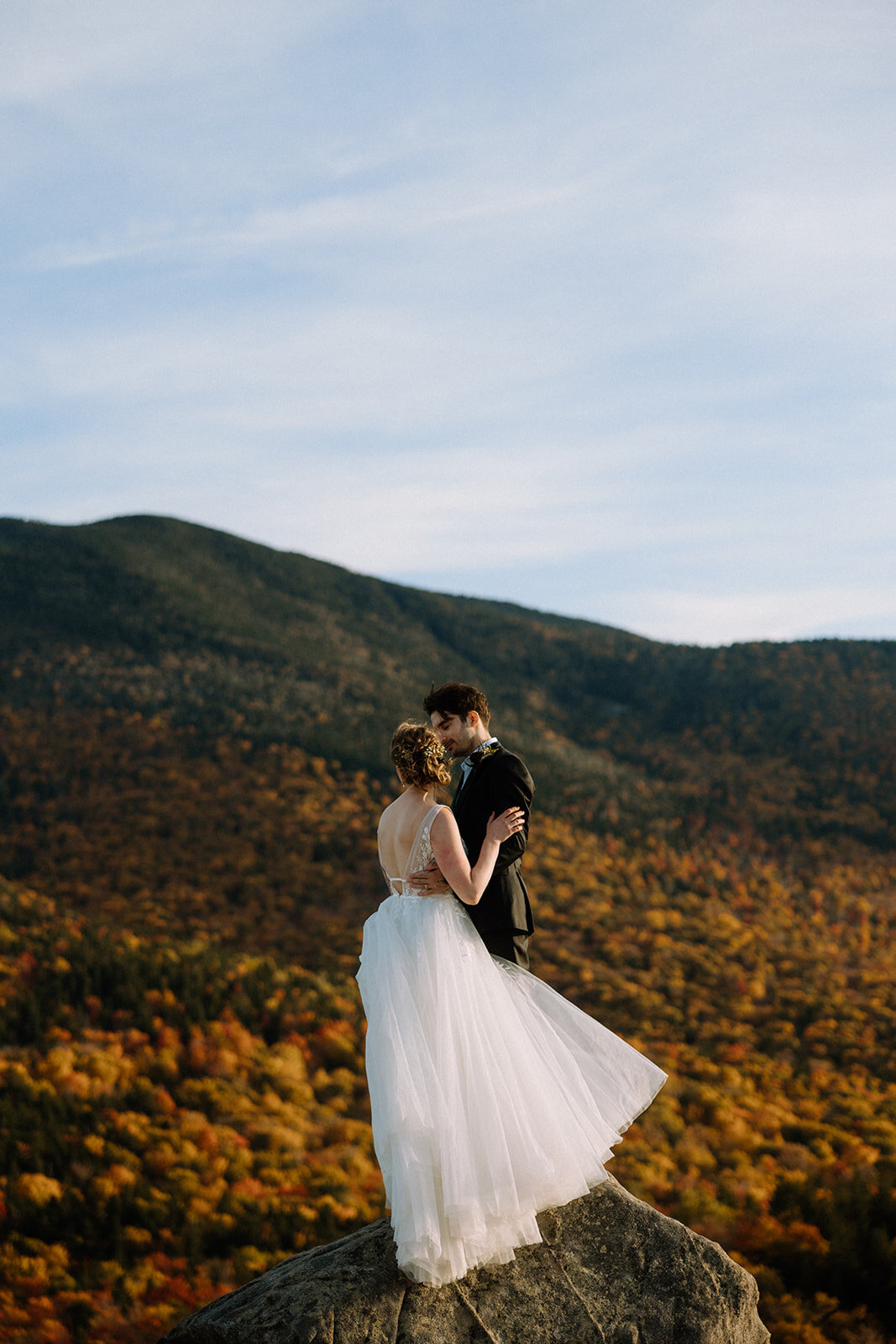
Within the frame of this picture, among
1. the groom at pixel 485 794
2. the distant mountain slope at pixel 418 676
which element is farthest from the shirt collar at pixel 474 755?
the distant mountain slope at pixel 418 676

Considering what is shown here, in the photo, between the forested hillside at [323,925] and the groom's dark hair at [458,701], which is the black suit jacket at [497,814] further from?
the forested hillside at [323,925]

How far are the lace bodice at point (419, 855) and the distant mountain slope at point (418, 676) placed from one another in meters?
21.8

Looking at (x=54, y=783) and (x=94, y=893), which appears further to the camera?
(x=54, y=783)

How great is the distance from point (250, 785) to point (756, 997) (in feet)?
45.8

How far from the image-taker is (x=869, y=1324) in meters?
7.95

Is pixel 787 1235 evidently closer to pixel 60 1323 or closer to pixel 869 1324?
pixel 869 1324

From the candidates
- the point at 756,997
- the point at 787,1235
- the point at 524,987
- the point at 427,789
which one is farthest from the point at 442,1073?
the point at 756,997

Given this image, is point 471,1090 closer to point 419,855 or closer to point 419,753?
point 419,855

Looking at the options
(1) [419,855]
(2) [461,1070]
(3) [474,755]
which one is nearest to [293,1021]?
(2) [461,1070]

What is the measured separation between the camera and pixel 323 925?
19.3 meters

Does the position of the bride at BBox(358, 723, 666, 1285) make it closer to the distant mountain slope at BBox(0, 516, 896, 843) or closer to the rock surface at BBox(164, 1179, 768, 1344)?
the rock surface at BBox(164, 1179, 768, 1344)

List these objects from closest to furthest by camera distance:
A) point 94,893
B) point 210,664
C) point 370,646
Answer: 1. point 94,893
2. point 210,664
3. point 370,646

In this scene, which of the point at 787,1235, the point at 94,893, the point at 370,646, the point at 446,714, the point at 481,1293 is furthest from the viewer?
the point at 370,646

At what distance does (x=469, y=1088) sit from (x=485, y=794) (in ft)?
4.76
